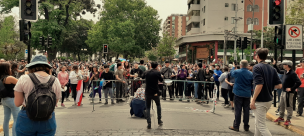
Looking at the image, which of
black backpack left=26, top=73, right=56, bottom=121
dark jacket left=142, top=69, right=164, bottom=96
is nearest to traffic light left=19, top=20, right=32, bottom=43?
dark jacket left=142, top=69, right=164, bottom=96

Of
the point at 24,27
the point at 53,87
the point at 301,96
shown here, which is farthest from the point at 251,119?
the point at 24,27

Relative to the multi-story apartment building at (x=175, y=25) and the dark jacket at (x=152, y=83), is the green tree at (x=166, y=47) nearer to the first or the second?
the multi-story apartment building at (x=175, y=25)

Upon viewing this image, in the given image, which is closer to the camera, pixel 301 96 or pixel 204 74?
pixel 301 96

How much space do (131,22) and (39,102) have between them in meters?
43.7

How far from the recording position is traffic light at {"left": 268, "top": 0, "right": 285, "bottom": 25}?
33.2 ft

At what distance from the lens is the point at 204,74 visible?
13125mm

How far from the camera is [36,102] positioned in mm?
3426

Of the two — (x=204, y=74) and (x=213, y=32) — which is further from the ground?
(x=213, y=32)

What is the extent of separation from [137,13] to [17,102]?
46.0 metres

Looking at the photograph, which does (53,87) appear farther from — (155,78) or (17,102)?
(155,78)

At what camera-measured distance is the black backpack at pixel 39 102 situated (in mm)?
3414

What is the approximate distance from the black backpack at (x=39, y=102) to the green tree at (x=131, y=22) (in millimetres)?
41907

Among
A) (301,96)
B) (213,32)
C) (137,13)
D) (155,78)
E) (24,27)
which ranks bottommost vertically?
(301,96)

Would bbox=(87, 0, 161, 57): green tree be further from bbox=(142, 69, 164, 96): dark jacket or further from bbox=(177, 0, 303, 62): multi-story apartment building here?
bbox=(142, 69, 164, 96): dark jacket
